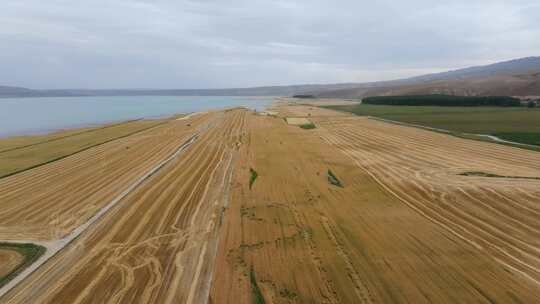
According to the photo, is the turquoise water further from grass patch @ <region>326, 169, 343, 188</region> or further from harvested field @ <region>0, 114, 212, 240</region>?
grass patch @ <region>326, 169, 343, 188</region>

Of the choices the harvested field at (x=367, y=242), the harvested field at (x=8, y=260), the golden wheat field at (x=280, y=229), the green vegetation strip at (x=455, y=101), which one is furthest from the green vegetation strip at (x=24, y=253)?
the green vegetation strip at (x=455, y=101)

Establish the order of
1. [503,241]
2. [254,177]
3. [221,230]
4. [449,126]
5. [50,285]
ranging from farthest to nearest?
[449,126] → [254,177] → [221,230] → [503,241] → [50,285]

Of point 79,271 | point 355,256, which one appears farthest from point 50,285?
point 355,256

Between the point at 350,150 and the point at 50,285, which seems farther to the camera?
the point at 350,150

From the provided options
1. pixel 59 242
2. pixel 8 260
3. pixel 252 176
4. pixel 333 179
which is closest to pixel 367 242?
pixel 333 179

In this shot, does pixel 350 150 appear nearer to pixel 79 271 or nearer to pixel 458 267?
pixel 458 267

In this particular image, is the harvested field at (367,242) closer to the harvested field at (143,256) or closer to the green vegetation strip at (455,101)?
Answer: the harvested field at (143,256)

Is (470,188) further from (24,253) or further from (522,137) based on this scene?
(522,137)
